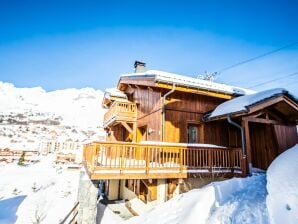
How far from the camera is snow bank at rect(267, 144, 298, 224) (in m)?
3.81

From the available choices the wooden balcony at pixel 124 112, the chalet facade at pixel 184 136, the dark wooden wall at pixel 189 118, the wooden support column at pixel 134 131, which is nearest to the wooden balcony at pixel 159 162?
the chalet facade at pixel 184 136

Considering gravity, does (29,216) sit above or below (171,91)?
below

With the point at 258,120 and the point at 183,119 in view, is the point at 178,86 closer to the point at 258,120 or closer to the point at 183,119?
the point at 183,119

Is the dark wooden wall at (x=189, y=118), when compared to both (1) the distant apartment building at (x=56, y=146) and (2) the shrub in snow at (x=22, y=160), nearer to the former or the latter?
(2) the shrub in snow at (x=22, y=160)

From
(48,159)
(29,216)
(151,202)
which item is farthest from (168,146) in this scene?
(48,159)

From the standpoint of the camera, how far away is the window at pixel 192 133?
35.8ft

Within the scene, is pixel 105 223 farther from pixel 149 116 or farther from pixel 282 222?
pixel 282 222

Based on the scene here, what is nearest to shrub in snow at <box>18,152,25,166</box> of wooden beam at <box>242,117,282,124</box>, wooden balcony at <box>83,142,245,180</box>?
wooden balcony at <box>83,142,245,180</box>

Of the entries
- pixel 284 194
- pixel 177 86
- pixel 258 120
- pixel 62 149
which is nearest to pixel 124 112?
pixel 177 86

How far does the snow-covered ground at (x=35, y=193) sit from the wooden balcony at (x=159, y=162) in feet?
18.8

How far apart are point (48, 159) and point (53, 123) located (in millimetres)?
28332

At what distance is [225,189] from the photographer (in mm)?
6395

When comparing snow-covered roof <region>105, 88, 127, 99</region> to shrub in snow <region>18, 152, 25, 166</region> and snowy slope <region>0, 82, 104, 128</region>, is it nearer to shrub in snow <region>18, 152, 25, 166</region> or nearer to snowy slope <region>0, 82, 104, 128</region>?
shrub in snow <region>18, 152, 25, 166</region>

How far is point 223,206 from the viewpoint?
520cm
